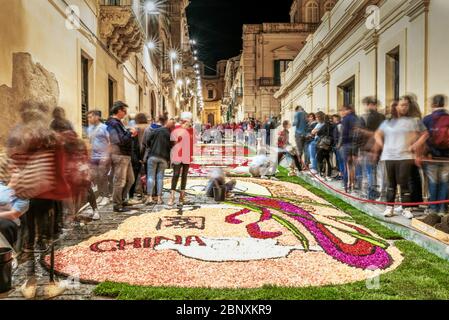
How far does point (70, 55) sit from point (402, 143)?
8.09 metres

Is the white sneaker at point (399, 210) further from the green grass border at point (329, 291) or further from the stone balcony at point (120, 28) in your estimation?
the stone balcony at point (120, 28)

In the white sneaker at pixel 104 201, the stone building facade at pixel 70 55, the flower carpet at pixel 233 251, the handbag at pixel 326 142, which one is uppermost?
the stone building facade at pixel 70 55

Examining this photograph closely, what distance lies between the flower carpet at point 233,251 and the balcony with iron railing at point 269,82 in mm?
43130

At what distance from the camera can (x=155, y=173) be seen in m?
9.65

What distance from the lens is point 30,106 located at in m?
5.60

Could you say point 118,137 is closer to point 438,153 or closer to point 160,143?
point 160,143

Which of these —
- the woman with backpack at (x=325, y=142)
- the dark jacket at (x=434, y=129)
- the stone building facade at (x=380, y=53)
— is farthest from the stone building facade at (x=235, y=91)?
the dark jacket at (x=434, y=129)

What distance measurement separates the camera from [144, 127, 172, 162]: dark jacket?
9422 mm

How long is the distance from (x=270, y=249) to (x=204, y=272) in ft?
4.22

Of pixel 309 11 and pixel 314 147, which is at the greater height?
pixel 309 11

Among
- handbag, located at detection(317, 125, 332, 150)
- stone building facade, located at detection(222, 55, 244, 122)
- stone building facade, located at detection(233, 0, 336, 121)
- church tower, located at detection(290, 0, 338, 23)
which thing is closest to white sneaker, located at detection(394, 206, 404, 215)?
handbag, located at detection(317, 125, 332, 150)

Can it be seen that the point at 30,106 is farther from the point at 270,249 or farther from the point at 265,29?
the point at 265,29

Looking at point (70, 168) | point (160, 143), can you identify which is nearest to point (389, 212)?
point (160, 143)

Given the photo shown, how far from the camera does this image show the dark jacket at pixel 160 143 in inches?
371
